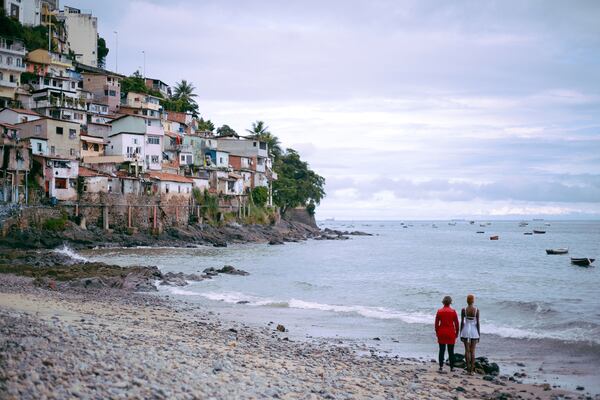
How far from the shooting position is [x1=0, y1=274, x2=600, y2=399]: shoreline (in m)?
9.91

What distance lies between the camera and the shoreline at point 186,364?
9.91 meters

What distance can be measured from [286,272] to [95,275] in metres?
17.2

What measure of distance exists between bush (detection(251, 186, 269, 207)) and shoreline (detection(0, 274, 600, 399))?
237 ft

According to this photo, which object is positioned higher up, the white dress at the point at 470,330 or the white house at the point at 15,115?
the white house at the point at 15,115

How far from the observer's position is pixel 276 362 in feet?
49.3

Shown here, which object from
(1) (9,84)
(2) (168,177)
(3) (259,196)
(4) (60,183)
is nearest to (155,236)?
(2) (168,177)

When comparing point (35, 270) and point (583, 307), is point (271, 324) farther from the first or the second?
point (35, 270)

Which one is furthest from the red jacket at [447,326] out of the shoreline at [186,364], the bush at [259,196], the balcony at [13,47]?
the bush at [259,196]

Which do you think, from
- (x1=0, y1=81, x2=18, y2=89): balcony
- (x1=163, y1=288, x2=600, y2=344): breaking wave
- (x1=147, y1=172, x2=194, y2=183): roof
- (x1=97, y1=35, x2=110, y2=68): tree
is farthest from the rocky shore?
(x1=97, y1=35, x2=110, y2=68): tree

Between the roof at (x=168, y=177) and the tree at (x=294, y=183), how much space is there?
27.6m

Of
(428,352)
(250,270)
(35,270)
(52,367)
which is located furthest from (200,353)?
(250,270)

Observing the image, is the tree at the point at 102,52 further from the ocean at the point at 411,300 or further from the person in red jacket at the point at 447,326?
the person in red jacket at the point at 447,326

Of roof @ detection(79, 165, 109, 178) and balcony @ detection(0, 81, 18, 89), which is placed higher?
balcony @ detection(0, 81, 18, 89)

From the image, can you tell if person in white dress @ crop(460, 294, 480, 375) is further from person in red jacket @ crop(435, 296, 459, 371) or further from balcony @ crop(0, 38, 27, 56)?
balcony @ crop(0, 38, 27, 56)
